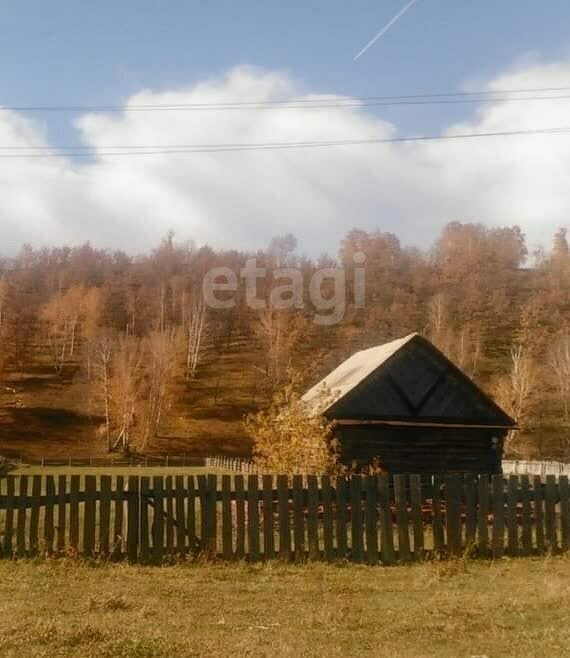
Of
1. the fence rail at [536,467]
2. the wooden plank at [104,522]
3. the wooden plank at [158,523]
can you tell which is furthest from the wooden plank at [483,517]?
the fence rail at [536,467]

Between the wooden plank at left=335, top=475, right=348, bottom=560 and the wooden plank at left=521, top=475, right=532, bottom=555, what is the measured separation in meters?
3.07

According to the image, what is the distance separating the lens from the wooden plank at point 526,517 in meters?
12.2

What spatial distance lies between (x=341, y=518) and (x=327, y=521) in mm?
230

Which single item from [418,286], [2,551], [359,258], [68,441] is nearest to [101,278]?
[359,258]

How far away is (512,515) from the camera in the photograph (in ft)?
40.0

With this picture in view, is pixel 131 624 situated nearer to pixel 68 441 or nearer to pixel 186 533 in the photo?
pixel 186 533

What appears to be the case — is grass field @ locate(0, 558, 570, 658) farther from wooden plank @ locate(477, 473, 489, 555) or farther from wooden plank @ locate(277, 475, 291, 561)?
wooden plank @ locate(477, 473, 489, 555)

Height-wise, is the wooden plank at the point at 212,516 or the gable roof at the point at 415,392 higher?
the gable roof at the point at 415,392

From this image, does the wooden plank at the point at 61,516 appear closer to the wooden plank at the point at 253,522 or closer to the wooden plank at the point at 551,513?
the wooden plank at the point at 253,522

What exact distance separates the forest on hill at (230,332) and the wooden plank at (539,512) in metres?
44.8

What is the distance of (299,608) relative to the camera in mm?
8078

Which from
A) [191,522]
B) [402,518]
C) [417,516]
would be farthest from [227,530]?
[417,516]

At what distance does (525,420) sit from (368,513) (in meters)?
72.0

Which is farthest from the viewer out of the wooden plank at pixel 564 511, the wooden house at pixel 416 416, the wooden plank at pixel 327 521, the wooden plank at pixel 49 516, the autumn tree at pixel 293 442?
the wooden house at pixel 416 416
